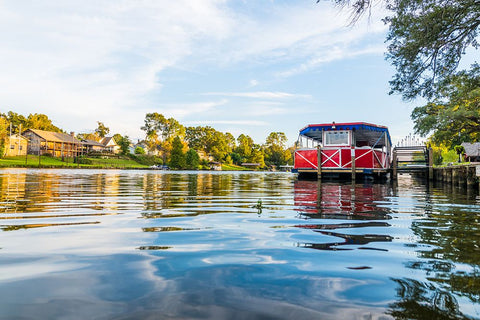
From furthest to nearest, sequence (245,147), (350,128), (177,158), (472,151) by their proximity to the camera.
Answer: (245,147) < (177,158) < (472,151) < (350,128)

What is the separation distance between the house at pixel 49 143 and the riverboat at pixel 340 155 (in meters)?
77.0

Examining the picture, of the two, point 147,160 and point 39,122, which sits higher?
point 39,122

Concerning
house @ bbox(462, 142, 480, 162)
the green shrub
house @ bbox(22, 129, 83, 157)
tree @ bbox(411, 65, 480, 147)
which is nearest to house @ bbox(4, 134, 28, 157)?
house @ bbox(22, 129, 83, 157)

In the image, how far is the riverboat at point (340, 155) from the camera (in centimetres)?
1989

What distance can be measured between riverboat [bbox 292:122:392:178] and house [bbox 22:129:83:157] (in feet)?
253

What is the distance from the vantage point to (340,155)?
2066cm

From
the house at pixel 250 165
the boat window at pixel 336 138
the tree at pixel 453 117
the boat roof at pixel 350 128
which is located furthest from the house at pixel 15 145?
the tree at pixel 453 117

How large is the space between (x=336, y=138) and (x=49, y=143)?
3253 inches

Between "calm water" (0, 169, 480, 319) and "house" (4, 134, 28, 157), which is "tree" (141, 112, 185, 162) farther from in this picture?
"calm water" (0, 169, 480, 319)

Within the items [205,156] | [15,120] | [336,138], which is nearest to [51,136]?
[15,120]

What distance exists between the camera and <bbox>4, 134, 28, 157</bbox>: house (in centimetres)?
7138

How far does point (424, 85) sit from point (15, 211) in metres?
13.0

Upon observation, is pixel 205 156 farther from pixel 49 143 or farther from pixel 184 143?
pixel 49 143

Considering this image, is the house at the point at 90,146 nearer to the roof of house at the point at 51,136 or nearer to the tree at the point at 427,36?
the roof of house at the point at 51,136
